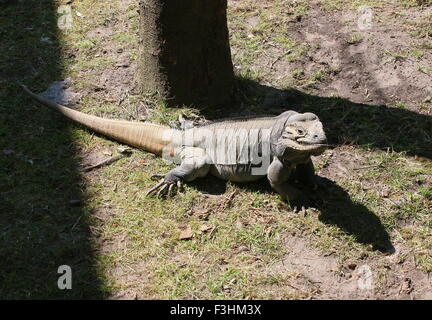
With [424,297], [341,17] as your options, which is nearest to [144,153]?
[424,297]

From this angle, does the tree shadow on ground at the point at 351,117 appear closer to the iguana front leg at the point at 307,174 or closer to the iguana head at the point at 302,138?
the iguana front leg at the point at 307,174

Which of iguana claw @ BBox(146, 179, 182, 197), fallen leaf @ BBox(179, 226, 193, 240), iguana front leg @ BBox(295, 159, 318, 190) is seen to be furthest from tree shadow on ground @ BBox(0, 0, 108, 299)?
iguana front leg @ BBox(295, 159, 318, 190)

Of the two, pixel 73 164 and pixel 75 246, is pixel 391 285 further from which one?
pixel 73 164

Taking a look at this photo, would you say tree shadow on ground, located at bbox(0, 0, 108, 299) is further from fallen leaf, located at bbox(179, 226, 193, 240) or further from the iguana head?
the iguana head

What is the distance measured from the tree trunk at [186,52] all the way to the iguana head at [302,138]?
1386mm

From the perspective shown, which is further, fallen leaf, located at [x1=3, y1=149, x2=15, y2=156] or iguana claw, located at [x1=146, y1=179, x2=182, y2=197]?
fallen leaf, located at [x1=3, y1=149, x2=15, y2=156]

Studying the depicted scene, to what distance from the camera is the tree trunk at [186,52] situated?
5262mm

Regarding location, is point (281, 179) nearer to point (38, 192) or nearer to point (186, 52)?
point (186, 52)

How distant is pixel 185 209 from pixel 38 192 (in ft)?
4.23

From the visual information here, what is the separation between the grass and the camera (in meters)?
4.05

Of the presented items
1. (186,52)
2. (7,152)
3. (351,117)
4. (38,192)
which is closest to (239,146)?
(186,52)

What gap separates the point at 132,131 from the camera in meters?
5.23

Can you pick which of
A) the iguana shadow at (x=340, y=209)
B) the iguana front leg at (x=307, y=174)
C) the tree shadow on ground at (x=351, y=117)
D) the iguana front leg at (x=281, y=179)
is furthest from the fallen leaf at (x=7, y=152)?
the iguana front leg at (x=307, y=174)

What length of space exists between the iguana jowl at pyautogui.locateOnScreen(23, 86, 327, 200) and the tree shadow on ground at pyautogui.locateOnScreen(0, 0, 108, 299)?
25.6 inches
